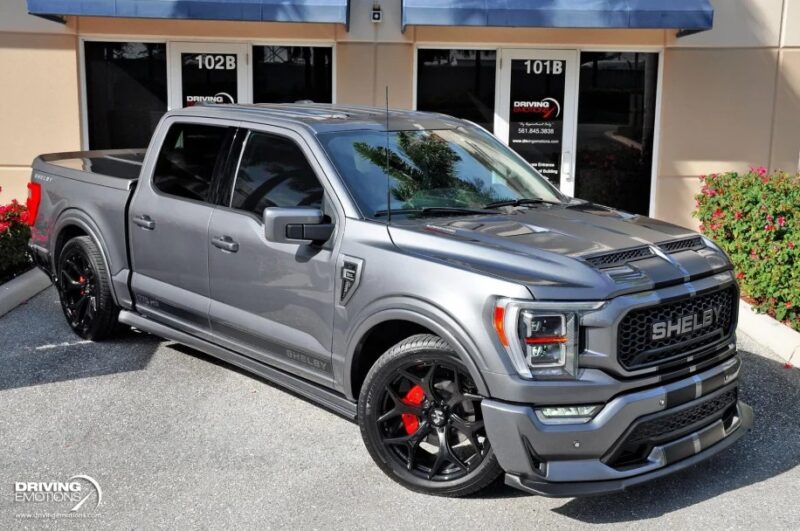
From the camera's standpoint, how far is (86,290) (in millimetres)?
6902

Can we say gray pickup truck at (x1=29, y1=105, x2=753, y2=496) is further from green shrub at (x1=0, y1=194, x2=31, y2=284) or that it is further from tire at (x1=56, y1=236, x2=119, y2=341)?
green shrub at (x1=0, y1=194, x2=31, y2=284)

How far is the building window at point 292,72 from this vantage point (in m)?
11.3

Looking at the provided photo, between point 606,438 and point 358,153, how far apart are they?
218 centimetres

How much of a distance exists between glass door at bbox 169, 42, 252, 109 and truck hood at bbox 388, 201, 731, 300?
6.98m

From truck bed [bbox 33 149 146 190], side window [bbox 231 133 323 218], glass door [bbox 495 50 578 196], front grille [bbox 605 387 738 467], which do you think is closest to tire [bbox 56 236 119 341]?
truck bed [bbox 33 149 146 190]

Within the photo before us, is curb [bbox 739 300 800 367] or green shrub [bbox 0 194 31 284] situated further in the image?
green shrub [bbox 0 194 31 284]

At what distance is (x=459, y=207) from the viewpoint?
5.14m

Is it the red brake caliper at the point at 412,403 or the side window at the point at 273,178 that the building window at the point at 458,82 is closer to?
the side window at the point at 273,178

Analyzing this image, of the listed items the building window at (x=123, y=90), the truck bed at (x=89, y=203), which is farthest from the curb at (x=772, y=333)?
the building window at (x=123, y=90)

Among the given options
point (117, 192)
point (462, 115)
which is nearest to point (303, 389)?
point (117, 192)

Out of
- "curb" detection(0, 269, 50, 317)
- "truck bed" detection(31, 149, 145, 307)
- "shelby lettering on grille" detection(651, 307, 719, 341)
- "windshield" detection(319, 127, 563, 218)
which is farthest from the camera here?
"curb" detection(0, 269, 50, 317)

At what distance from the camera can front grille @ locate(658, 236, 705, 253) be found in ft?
15.3

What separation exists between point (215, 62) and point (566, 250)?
800 cm

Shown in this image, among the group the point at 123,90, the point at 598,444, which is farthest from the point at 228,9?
the point at 598,444
